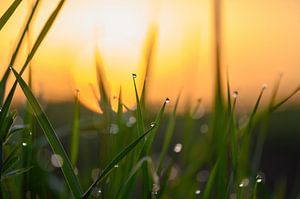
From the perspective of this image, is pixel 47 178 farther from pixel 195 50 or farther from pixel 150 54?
pixel 195 50

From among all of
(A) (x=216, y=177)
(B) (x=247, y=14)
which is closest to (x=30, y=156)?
(A) (x=216, y=177)

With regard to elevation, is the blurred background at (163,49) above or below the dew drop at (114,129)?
Result: above

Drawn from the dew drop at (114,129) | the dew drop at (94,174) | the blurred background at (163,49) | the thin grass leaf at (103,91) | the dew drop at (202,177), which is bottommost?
the dew drop at (94,174)

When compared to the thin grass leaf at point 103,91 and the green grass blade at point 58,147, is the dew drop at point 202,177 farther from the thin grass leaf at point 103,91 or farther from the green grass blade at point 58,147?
the green grass blade at point 58,147

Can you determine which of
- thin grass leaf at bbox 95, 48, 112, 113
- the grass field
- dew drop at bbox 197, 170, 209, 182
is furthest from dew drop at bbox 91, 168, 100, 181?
dew drop at bbox 197, 170, 209, 182

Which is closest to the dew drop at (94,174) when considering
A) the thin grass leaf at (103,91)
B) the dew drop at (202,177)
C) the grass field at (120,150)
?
the grass field at (120,150)

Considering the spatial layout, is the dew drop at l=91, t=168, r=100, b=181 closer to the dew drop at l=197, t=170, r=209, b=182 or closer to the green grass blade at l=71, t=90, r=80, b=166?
the green grass blade at l=71, t=90, r=80, b=166

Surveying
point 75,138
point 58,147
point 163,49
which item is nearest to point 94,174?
point 75,138

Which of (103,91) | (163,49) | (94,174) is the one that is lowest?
→ (94,174)

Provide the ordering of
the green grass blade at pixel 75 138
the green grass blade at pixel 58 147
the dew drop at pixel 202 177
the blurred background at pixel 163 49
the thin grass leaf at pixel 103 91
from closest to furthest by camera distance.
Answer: the green grass blade at pixel 58 147 → the green grass blade at pixel 75 138 → the thin grass leaf at pixel 103 91 → the dew drop at pixel 202 177 → the blurred background at pixel 163 49

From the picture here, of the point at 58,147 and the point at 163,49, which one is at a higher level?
the point at 163,49

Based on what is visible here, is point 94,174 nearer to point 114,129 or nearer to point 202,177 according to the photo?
point 114,129
